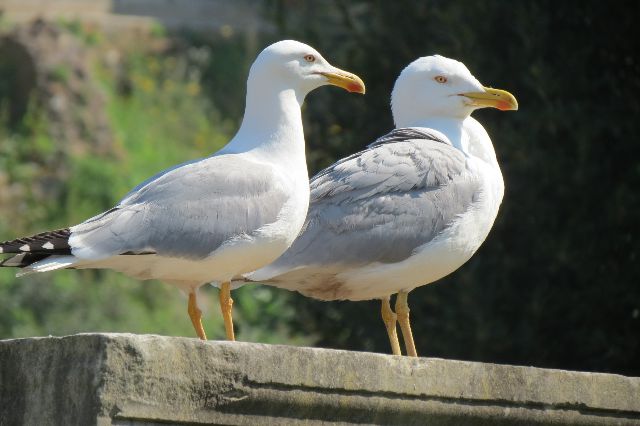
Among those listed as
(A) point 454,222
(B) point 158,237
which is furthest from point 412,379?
(A) point 454,222

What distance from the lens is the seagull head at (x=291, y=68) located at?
19.7 feet

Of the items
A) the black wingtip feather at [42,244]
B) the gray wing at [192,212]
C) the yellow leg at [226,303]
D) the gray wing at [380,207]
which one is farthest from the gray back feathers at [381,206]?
the black wingtip feather at [42,244]

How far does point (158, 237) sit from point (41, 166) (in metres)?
11.0

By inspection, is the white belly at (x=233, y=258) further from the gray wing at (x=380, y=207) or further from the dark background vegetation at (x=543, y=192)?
the dark background vegetation at (x=543, y=192)

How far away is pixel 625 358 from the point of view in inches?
365

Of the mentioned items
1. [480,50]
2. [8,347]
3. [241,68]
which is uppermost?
[241,68]

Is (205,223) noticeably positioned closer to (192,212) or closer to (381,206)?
(192,212)

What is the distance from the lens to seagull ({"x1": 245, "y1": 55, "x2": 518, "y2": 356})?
20.2ft

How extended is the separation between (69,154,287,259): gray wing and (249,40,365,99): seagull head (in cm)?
55

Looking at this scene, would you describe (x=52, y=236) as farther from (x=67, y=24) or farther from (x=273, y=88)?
(x=67, y=24)

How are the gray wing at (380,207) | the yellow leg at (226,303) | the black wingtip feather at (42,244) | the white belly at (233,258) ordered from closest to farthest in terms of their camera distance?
the black wingtip feather at (42,244) → the white belly at (233,258) → the yellow leg at (226,303) → the gray wing at (380,207)

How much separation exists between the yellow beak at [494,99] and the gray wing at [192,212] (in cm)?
159

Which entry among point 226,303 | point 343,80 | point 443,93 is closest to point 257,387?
point 226,303

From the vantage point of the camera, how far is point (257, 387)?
425 centimetres
